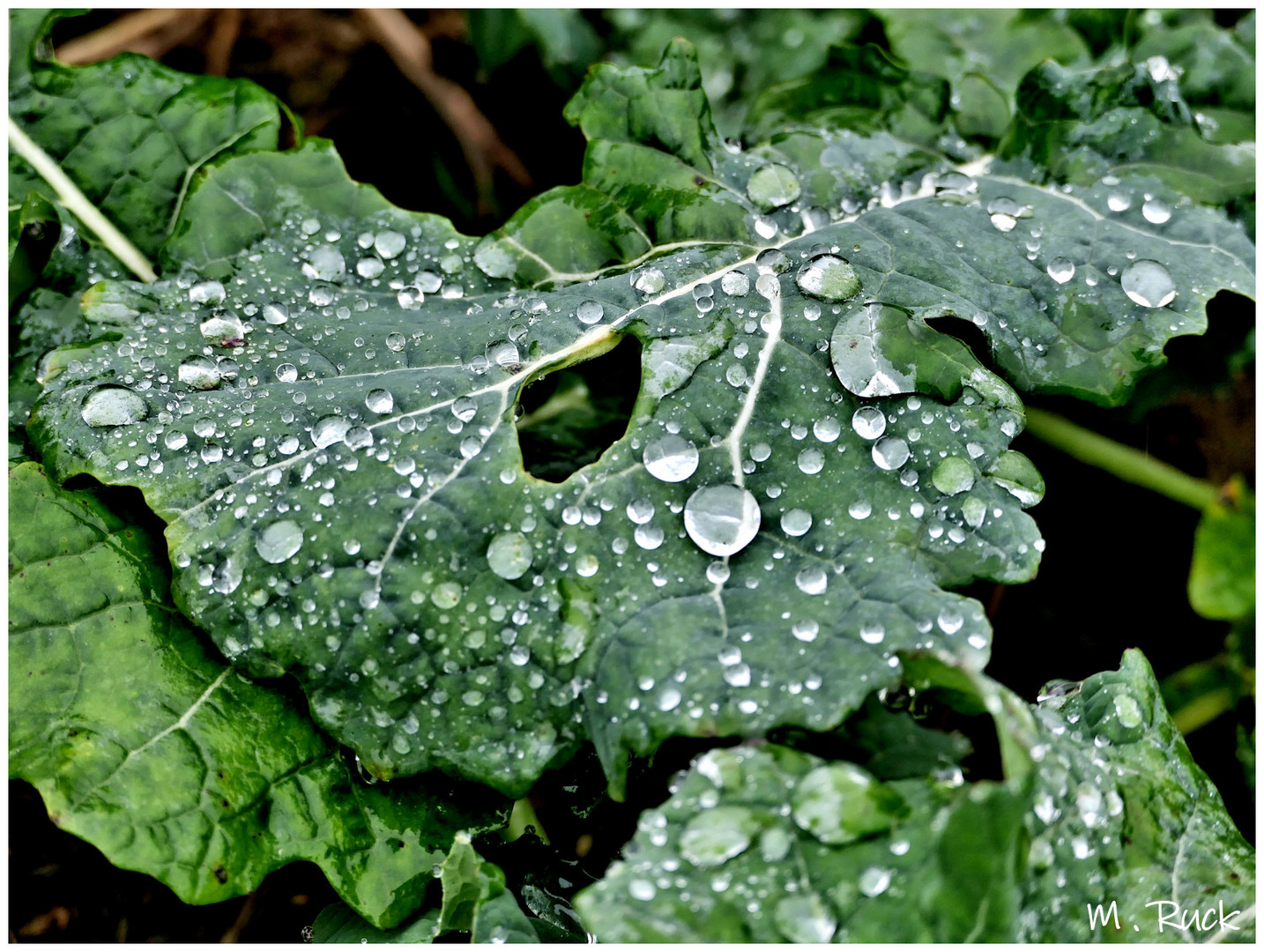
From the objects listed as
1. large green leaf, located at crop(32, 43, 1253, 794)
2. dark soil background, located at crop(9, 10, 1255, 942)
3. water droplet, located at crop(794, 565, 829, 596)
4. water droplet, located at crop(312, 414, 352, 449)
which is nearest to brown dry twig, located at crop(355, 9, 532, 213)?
dark soil background, located at crop(9, 10, 1255, 942)

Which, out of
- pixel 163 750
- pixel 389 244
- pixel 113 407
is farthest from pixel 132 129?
pixel 163 750

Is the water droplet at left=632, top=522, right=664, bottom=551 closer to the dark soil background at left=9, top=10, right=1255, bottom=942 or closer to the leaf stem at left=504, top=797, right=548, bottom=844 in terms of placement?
the dark soil background at left=9, top=10, right=1255, bottom=942

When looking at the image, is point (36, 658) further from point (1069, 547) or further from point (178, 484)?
point (1069, 547)

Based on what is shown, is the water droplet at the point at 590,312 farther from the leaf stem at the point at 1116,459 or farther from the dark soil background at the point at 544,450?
the leaf stem at the point at 1116,459

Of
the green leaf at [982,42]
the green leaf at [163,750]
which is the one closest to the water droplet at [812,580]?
the green leaf at [163,750]

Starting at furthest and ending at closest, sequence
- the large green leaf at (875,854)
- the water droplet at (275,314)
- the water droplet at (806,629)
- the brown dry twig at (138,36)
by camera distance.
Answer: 1. the brown dry twig at (138,36)
2. the water droplet at (275,314)
3. the water droplet at (806,629)
4. the large green leaf at (875,854)

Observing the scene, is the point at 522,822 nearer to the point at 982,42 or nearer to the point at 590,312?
the point at 590,312
